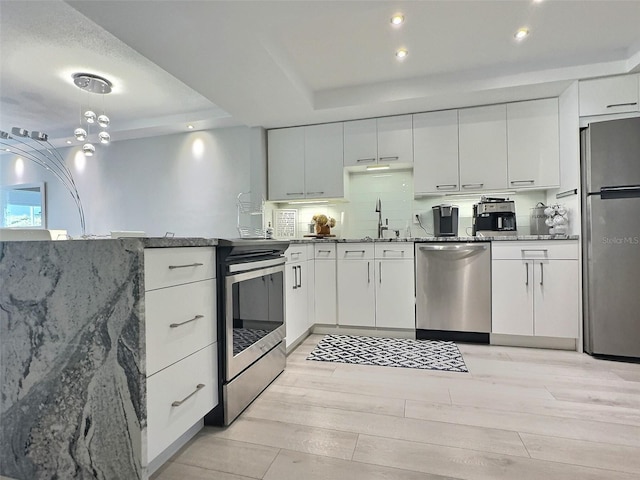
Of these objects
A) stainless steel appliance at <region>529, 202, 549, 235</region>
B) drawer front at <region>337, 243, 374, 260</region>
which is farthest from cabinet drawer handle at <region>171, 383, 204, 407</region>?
stainless steel appliance at <region>529, 202, 549, 235</region>

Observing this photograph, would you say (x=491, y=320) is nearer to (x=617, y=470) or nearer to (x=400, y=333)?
(x=400, y=333)

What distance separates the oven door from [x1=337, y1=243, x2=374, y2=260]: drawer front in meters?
1.00

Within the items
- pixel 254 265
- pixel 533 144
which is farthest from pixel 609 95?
pixel 254 265

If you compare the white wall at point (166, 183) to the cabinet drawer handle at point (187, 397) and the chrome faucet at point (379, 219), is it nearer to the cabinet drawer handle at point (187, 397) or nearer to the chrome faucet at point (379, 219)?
the chrome faucet at point (379, 219)

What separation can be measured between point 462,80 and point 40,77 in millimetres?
3935

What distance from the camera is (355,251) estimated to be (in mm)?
3059

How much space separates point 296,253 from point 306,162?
1320 millimetres

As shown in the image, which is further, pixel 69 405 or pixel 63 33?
pixel 63 33

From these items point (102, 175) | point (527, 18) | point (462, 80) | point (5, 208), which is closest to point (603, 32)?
point (527, 18)

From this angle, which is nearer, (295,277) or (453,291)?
(295,277)

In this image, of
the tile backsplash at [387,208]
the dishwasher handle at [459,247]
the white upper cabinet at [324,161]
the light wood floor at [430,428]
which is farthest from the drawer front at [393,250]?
the light wood floor at [430,428]

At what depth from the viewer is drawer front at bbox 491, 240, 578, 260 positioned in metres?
2.59

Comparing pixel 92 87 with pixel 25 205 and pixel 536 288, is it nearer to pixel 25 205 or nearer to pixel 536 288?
pixel 25 205

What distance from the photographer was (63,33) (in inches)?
96.2
